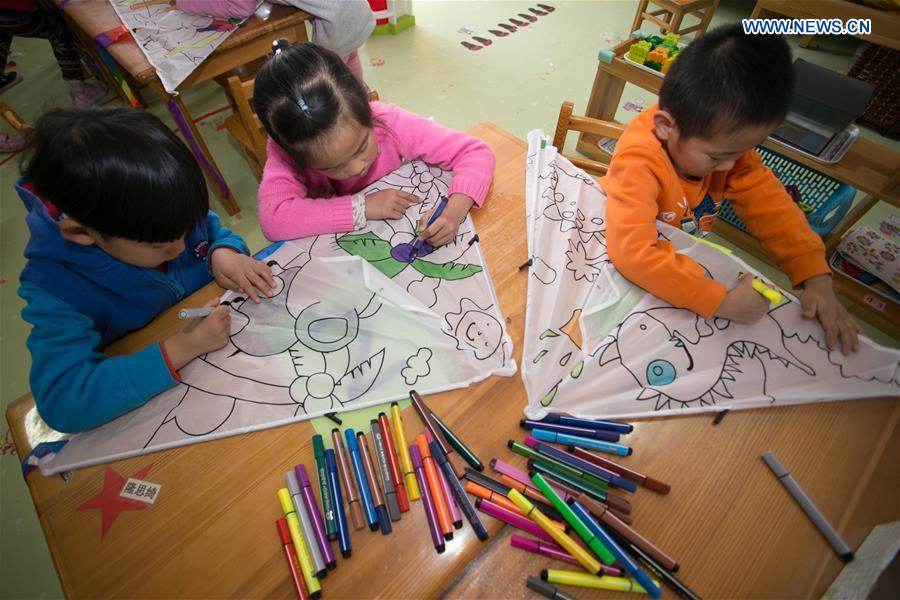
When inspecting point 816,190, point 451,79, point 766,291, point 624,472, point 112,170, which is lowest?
point 451,79

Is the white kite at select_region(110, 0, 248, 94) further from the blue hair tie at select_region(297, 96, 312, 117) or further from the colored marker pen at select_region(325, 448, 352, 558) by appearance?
the colored marker pen at select_region(325, 448, 352, 558)

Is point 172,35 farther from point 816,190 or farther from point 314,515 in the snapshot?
point 816,190

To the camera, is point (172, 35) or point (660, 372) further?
point (172, 35)

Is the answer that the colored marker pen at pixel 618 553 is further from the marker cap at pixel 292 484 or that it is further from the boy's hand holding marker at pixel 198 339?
the boy's hand holding marker at pixel 198 339

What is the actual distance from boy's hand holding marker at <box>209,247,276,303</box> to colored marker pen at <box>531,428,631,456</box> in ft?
1.60

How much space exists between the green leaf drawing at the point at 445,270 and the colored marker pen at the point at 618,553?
39cm

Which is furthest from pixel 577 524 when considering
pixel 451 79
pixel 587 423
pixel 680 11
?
pixel 680 11

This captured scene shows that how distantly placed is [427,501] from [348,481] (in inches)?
4.1

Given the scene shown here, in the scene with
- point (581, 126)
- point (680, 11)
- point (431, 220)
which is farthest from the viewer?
point (680, 11)

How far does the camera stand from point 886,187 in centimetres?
119

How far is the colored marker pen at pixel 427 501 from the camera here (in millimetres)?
496

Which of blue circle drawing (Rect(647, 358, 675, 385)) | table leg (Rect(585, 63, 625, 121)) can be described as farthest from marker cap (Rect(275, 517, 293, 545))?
table leg (Rect(585, 63, 625, 121))

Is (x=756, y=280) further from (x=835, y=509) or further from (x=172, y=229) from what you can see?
(x=172, y=229)

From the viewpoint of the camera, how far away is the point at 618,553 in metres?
0.49
